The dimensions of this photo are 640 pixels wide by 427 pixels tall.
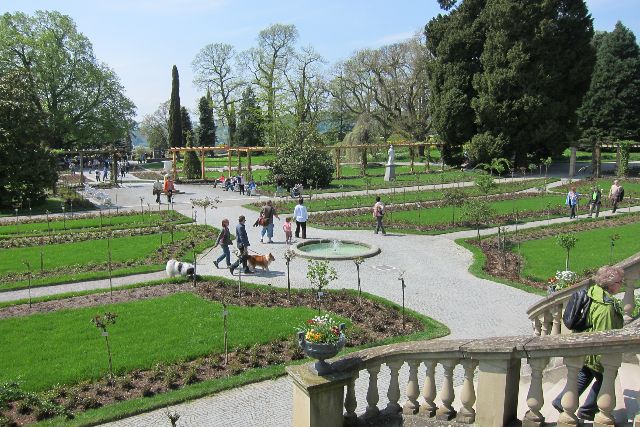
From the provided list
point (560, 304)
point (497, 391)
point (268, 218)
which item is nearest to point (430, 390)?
point (497, 391)

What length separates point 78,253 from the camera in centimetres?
1956

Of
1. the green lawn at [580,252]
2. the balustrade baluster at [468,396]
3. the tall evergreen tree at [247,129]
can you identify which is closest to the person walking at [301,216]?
the green lawn at [580,252]

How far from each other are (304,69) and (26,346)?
194ft

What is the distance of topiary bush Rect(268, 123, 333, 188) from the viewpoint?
122ft

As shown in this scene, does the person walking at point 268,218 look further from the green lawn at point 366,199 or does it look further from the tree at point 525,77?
the tree at point 525,77

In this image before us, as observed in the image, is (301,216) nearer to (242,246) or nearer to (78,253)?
(242,246)

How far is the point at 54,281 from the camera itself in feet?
51.7

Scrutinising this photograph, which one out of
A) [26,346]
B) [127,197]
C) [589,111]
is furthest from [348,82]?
[26,346]

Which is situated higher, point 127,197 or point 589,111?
point 589,111

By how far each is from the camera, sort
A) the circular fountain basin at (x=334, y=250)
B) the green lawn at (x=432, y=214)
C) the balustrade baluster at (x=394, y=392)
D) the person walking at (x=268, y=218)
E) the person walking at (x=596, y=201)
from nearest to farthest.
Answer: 1. the balustrade baluster at (x=394, y=392)
2. the circular fountain basin at (x=334, y=250)
3. the person walking at (x=268, y=218)
4. the green lawn at (x=432, y=214)
5. the person walking at (x=596, y=201)

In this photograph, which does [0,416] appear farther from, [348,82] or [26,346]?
[348,82]

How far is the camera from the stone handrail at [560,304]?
7395 mm

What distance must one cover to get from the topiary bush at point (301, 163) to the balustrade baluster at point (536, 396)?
31849mm

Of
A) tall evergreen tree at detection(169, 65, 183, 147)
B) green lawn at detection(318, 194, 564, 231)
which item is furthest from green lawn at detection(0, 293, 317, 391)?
tall evergreen tree at detection(169, 65, 183, 147)
